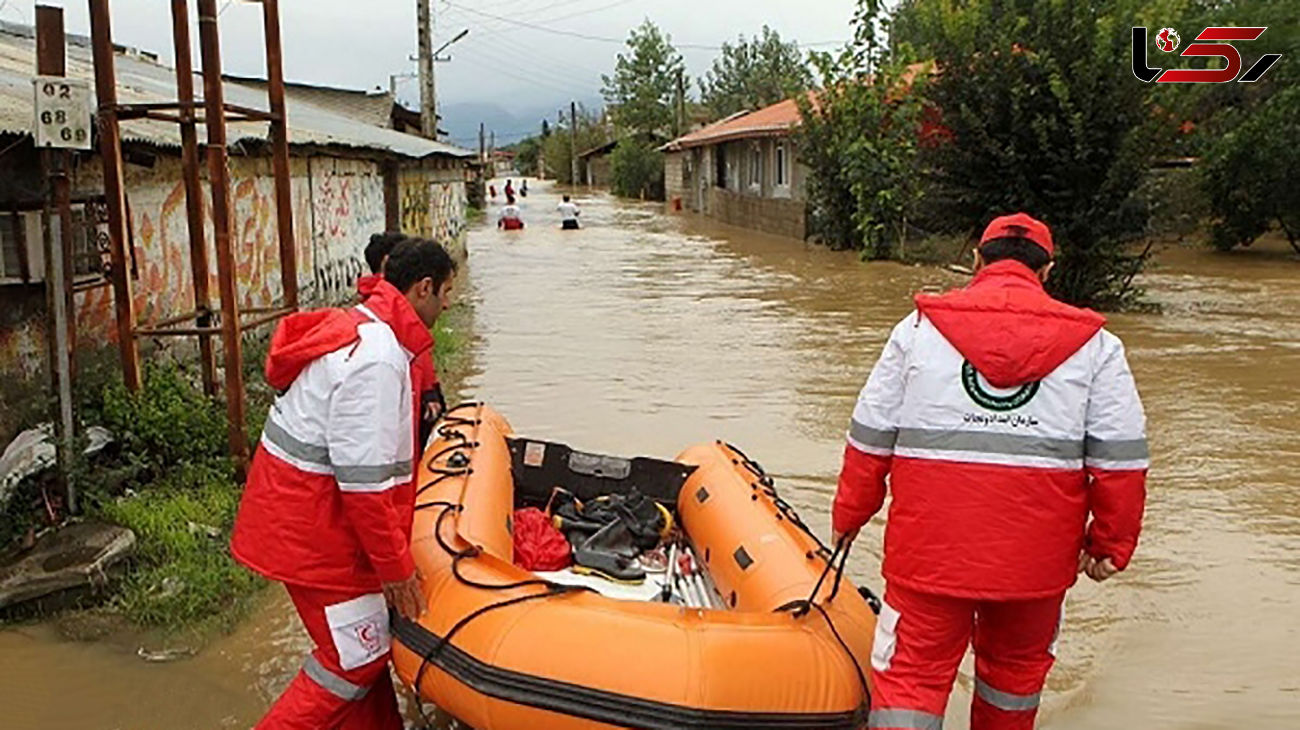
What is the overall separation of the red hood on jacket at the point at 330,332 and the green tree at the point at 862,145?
669 inches

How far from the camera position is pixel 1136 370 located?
10.6 metres

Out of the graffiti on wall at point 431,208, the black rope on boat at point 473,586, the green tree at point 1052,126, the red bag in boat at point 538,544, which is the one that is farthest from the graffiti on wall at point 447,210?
the black rope on boat at point 473,586

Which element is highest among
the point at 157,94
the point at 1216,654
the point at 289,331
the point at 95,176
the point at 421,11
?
the point at 421,11

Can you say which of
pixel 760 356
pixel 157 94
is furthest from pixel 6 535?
pixel 760 356

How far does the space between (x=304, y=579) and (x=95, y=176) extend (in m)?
4.20

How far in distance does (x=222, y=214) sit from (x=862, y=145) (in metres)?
16.4

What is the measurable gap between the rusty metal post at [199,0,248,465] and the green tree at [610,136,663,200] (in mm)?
43366

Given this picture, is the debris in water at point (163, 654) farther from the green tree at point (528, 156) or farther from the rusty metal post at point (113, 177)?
the green tree at point (528, 156)

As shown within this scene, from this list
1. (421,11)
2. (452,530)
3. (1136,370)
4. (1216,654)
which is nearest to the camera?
(452,530)

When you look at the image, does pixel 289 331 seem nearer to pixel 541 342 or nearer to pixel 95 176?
pixel 95 176

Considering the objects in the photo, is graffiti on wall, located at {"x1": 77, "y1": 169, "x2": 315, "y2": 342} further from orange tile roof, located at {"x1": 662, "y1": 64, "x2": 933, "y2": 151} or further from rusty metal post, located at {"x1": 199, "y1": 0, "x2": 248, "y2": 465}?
orange tile roof, located at {"x1": 662, "y1": 64, "x2": 933, "y2": 151}

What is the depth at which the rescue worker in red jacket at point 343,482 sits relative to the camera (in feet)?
9.77

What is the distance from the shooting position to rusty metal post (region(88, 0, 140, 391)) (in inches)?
223

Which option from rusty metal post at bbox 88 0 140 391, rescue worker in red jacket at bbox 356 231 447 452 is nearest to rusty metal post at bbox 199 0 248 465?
rusty metal post at bbox 88 0 140 391
